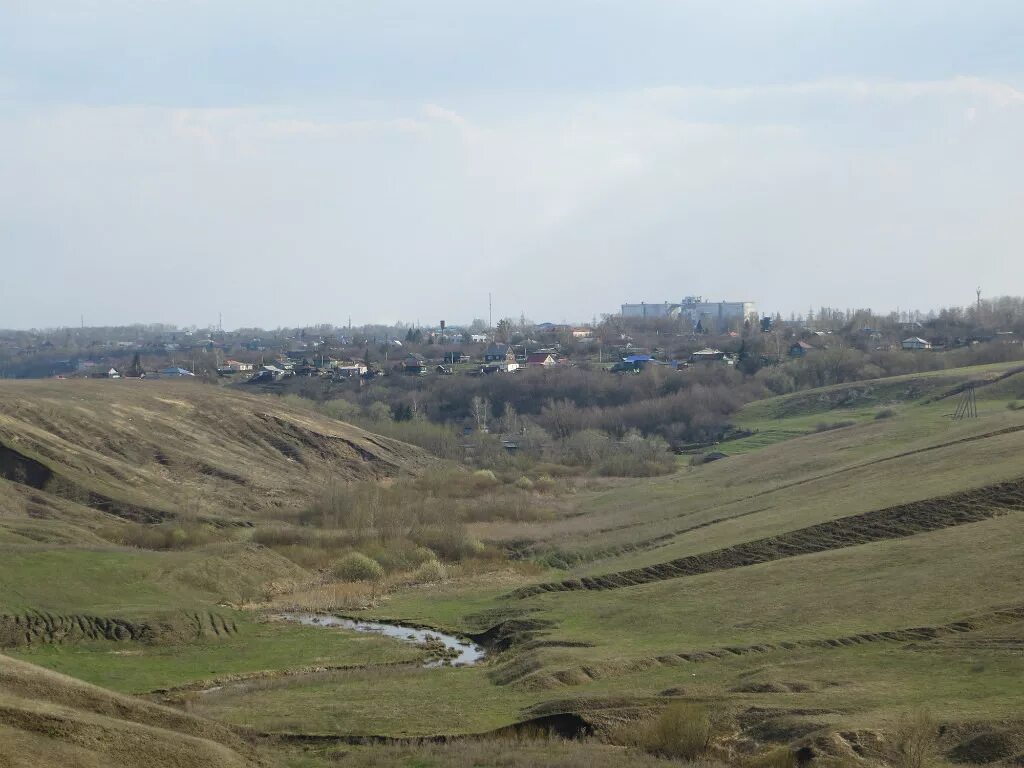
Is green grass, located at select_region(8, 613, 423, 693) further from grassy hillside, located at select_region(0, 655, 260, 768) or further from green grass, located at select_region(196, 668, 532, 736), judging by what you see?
grassy hillside, located at select_region(0, 655, 260, 768)

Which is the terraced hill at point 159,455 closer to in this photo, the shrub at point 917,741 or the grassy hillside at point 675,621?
the grassy hillside at point 675,621

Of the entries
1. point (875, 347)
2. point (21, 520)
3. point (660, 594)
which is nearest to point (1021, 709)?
point (660, 594)

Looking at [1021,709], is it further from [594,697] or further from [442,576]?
[442,576]

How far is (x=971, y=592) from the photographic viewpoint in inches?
1383

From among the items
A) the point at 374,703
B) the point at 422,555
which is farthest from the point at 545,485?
the point at 374,703

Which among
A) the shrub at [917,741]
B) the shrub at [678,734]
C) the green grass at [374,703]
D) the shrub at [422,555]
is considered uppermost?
the shrub at [917,741]

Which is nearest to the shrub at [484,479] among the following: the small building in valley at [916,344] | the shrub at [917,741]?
the shrub at [917,741]

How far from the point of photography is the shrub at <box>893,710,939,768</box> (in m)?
23.0

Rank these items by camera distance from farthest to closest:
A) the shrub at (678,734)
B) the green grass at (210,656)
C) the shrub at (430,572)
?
the shrub at (430,572) → the green grass at (210,656) → the shrub at (678,734)

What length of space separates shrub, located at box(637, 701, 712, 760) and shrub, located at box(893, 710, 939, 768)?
12.7 feet

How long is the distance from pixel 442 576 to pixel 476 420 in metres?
75.8

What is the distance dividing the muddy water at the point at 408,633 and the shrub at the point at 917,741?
17711mm

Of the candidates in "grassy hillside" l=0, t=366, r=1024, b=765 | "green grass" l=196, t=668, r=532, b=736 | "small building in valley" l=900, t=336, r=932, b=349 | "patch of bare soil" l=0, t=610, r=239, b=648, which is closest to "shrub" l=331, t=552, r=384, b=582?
"grassy hillside" l=0, t=366, r=1024, b=765

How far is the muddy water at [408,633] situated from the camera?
40.7 metres
